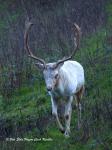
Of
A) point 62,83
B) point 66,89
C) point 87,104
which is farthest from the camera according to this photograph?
point 87,104

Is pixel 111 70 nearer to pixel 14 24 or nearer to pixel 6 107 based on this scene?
pixel 6 107

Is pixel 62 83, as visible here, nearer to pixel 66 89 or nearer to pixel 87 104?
pixel 66 89

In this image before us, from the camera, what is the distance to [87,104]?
39.8 feet

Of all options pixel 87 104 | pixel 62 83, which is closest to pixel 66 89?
pixel 62 83

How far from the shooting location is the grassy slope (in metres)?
10.3

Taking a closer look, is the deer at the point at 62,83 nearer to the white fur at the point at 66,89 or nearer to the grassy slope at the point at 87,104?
the white fur at the point at 66,89

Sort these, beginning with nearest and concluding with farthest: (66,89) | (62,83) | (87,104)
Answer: (62,83) < (66,89) < (87,104)

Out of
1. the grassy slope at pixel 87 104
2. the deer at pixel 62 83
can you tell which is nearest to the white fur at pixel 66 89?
the deer at pixel 62 83

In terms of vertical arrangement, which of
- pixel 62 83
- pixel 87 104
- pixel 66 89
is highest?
pixel 62 83

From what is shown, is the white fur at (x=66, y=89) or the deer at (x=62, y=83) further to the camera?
the white fur at (x=66, y=89)

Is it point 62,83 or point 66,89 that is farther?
point 66,89

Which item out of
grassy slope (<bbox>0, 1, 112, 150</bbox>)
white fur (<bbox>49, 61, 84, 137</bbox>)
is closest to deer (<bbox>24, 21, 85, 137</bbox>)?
white fur (<bbox>49, 61, 84, 137</bbox>)

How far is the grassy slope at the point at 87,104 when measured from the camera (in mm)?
10258

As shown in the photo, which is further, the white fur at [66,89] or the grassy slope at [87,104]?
the white fur at [66,89]
